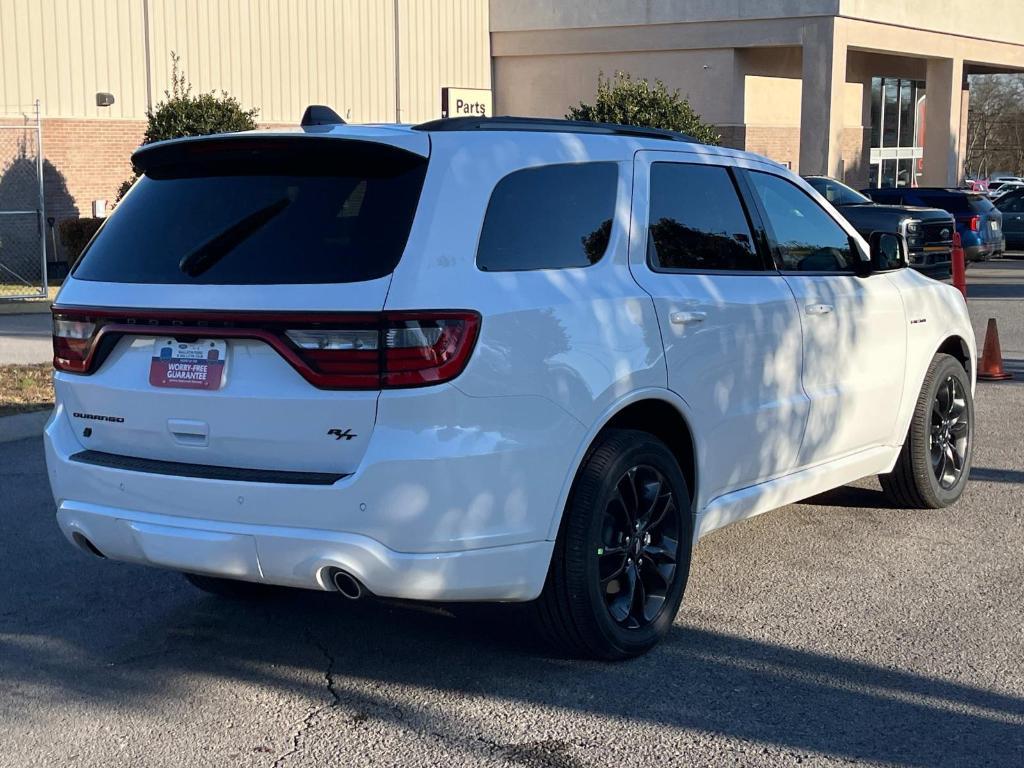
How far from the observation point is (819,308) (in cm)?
612

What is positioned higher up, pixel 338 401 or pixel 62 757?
pixel 338 401

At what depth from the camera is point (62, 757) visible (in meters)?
4.28

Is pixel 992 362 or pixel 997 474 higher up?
pixel 992 362

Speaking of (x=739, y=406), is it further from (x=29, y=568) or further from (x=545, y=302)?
(x=29, y=568)

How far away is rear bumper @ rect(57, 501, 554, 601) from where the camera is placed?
432 centimetres

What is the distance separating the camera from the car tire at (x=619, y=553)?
4766 millimetres

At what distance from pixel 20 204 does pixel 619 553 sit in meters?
21.9

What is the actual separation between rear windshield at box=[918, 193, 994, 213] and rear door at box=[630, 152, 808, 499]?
19730 mm

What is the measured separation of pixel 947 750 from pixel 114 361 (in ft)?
10.0

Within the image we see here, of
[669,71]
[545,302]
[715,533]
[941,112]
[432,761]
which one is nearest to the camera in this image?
[432,761]

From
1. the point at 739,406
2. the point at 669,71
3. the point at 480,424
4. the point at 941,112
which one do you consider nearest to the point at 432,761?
the point at 480,424

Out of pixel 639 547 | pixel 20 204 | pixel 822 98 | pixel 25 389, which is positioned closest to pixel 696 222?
pixel 639 547

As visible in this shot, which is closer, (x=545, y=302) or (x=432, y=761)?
(x=432, y=761)

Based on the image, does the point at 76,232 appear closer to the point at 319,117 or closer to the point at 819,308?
the point at 319,117
